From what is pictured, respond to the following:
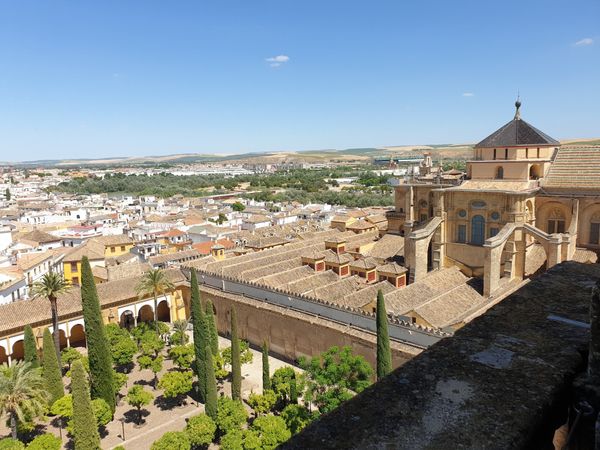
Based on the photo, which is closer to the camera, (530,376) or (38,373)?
(530,376)

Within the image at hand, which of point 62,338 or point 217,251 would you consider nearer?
point 62,338

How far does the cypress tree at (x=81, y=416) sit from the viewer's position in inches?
564

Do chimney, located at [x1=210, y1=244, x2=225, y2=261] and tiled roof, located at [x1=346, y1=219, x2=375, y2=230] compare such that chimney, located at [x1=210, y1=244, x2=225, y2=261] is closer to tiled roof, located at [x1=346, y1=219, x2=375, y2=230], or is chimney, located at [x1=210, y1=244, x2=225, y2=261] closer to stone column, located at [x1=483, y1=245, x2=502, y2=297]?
tiled roof, located at [x1=346, y1=219, x2=375, y2=230]

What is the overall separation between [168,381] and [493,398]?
1800 centimetres

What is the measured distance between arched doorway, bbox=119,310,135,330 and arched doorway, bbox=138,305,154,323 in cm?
68

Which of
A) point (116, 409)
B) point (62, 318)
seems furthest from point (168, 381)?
point (62, 318)

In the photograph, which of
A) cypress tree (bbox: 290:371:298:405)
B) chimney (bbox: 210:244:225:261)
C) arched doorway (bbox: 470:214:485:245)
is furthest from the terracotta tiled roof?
arched doorway (bbox: 470:214:485:245)

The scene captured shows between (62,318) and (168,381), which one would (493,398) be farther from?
(62,318)

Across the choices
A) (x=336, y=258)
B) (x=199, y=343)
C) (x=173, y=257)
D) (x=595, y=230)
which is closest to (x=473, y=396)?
(x=199, y=343)

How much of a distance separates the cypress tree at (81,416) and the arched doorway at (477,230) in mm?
18698

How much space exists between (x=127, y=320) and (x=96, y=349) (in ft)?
34.8

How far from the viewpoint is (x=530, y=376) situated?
2.77 meters

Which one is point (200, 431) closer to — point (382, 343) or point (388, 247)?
point (382, 343)

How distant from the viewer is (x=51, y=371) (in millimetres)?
18406
